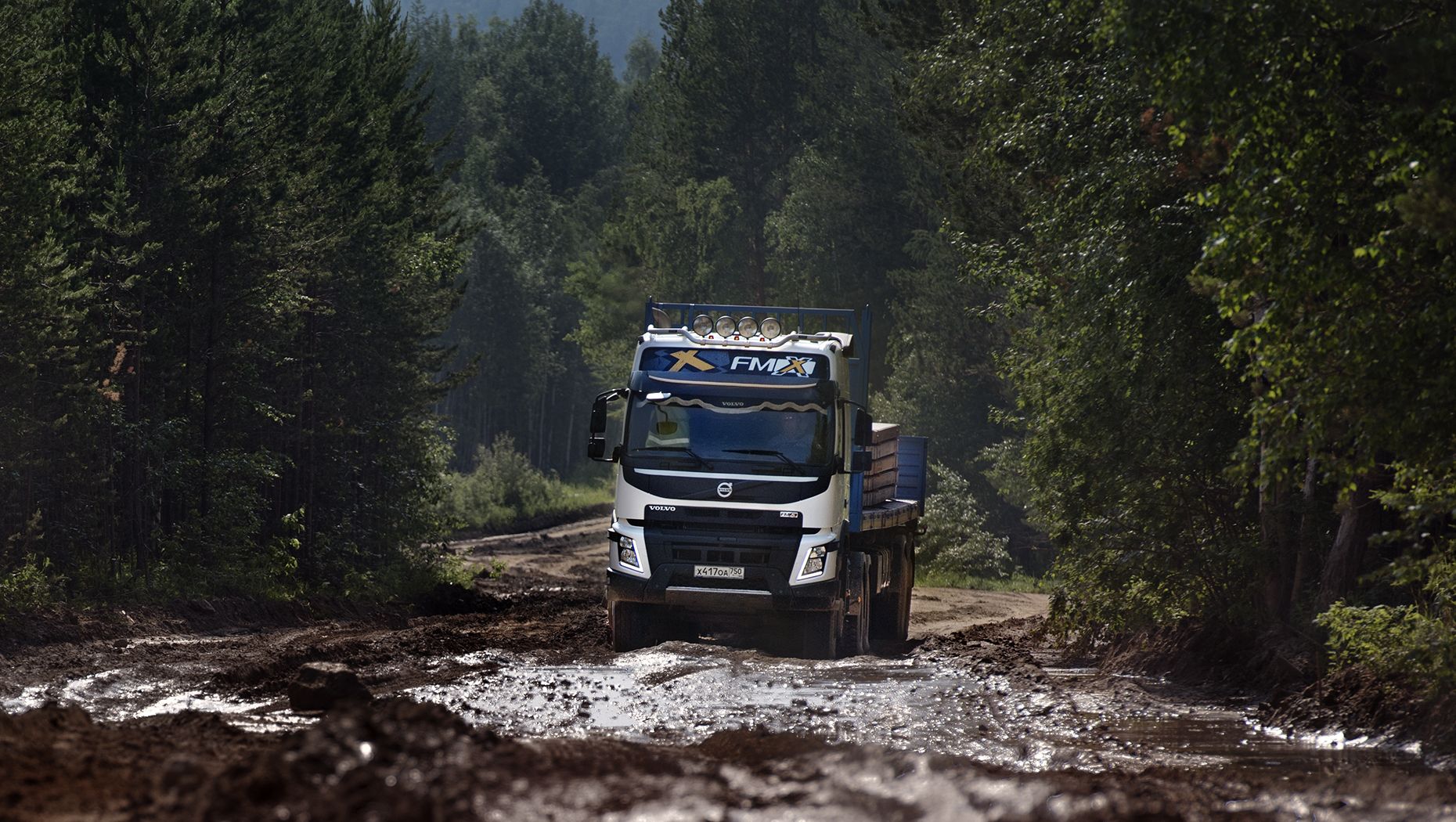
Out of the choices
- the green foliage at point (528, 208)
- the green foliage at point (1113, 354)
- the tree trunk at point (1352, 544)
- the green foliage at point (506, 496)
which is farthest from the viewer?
the green foliage at point (528, 208)

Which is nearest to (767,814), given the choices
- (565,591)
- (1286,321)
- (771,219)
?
(1286,321)

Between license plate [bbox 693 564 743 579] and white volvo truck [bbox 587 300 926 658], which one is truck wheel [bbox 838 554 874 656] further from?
license plate [bbox 693 564 743 579]

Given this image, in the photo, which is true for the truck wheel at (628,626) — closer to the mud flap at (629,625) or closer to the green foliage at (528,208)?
the mud flap at (629,625)

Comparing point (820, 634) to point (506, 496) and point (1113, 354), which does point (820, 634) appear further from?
point (506, 496)

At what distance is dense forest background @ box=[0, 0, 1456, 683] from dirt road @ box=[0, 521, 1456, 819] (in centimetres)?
191

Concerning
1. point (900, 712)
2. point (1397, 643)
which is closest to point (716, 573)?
point (900, 712)

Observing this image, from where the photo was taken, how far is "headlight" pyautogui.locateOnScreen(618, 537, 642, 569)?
16938mm

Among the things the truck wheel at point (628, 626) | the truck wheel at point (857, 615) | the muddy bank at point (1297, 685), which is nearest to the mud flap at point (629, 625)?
the truck wheel at point (628, 626)

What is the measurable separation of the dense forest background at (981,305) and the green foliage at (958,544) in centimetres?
12

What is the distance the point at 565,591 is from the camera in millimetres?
31797

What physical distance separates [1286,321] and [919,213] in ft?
154

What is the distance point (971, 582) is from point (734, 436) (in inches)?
865

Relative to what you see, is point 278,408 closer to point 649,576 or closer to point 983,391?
point 649,576

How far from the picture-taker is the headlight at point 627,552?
1694 cm
